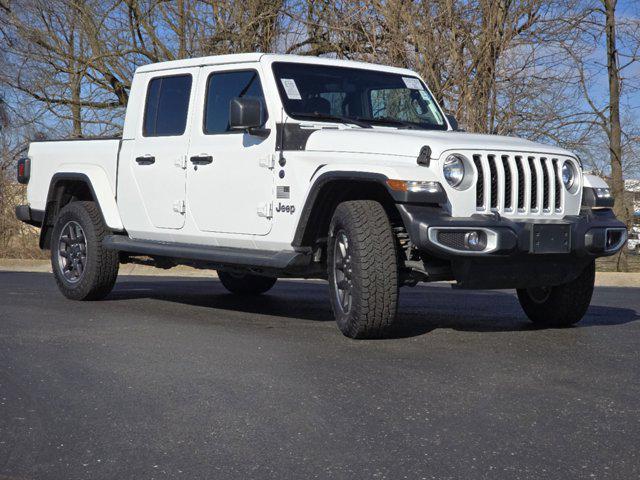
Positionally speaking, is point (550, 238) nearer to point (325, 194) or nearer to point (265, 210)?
point (325, 194)

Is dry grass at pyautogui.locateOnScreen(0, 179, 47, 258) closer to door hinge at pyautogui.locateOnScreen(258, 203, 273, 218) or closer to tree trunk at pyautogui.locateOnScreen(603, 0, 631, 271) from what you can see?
tree trunk at pyautogui.locateOnScreen(603, 0, 631, 271)

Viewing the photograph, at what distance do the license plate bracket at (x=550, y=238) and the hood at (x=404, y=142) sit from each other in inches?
23.0

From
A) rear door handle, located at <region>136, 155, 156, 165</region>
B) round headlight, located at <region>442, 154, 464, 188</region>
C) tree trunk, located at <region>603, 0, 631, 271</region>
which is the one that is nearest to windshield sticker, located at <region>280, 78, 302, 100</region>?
rear door handle, located at <region>136, 155, 156, 165</region>

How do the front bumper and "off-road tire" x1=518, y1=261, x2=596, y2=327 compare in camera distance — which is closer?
the front bumper

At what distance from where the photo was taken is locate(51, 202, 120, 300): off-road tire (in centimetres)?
928

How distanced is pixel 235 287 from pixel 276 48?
9.96 metres

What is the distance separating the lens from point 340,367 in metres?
5.99

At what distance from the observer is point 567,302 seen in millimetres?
7723

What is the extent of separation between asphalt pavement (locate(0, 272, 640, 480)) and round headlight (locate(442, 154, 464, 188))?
1084 mm

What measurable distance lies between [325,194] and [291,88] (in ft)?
3.75

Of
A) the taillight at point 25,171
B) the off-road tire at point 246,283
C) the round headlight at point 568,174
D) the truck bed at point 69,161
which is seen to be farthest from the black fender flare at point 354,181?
the taillight at point 25,171

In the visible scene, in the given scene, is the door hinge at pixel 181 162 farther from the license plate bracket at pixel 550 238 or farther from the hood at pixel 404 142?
the license plate bracket at pixel 550 238

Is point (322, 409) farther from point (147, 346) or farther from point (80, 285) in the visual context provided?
point (80, 285)

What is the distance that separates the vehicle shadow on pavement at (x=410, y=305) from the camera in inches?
321
